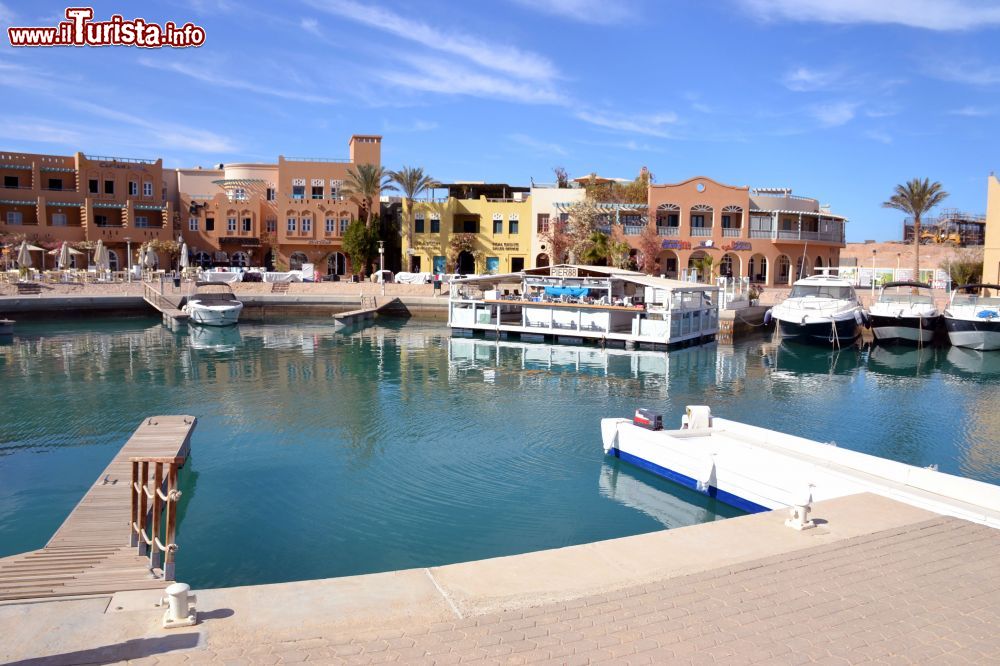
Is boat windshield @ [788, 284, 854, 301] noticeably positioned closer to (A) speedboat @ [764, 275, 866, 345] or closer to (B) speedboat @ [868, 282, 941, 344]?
(A) speedboat @ [764, 275, 866, 345]

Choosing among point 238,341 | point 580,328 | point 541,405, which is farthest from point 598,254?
point 541,405

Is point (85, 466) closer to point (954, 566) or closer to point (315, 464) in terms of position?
point (315, 464)

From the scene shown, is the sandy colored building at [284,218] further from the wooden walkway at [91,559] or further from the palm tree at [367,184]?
the wooden walkway at [91,559]

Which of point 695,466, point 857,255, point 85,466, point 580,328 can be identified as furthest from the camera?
point 857,255

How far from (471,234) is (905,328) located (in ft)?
112

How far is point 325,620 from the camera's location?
6.48 meters

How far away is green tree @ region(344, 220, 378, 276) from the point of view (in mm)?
63281

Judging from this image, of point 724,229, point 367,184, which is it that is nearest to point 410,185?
point 367,184

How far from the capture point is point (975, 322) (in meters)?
37.8

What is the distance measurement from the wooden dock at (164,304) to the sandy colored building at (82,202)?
1253cm

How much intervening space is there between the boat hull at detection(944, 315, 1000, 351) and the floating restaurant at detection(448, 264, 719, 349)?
11.4 m

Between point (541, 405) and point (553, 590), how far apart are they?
15097 millimetres

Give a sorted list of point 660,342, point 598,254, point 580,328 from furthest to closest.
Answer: point 598,254 < point 580,328 < point 660,342

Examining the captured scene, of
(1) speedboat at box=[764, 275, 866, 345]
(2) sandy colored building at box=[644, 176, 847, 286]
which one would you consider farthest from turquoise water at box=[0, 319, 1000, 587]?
(2) sandy colored building at box=[644, 176, 847, 286]
